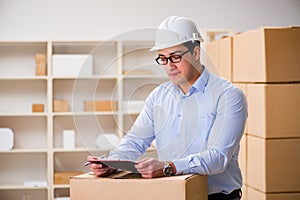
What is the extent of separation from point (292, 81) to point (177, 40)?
2.18m

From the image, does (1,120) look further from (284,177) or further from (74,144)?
(284,177)

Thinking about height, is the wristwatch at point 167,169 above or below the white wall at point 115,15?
below

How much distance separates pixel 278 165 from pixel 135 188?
225 cm

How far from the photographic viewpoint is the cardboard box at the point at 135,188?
164 cm

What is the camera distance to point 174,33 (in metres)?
1.77

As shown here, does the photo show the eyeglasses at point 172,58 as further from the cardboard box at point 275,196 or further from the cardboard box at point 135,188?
the cardboard box at point 275,196

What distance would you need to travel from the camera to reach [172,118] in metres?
1.89

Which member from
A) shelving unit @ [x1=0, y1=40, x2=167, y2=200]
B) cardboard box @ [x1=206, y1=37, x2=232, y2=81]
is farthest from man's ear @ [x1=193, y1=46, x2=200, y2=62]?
shelving unit @ [x1=0, y1=40, x2=167, y2=200]

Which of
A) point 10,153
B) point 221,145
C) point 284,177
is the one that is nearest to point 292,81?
point 284,177

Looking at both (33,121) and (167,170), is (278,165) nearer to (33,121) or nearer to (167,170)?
(167,170)

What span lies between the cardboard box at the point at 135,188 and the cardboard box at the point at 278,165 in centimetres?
209

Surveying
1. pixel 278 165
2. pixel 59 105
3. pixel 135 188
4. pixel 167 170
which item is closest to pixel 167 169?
pixel 167 170

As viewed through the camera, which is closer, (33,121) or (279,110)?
(279,110)

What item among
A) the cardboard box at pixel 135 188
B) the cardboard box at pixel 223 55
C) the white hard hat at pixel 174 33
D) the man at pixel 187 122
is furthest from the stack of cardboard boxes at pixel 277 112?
the cardboard box at pixel 135 188
